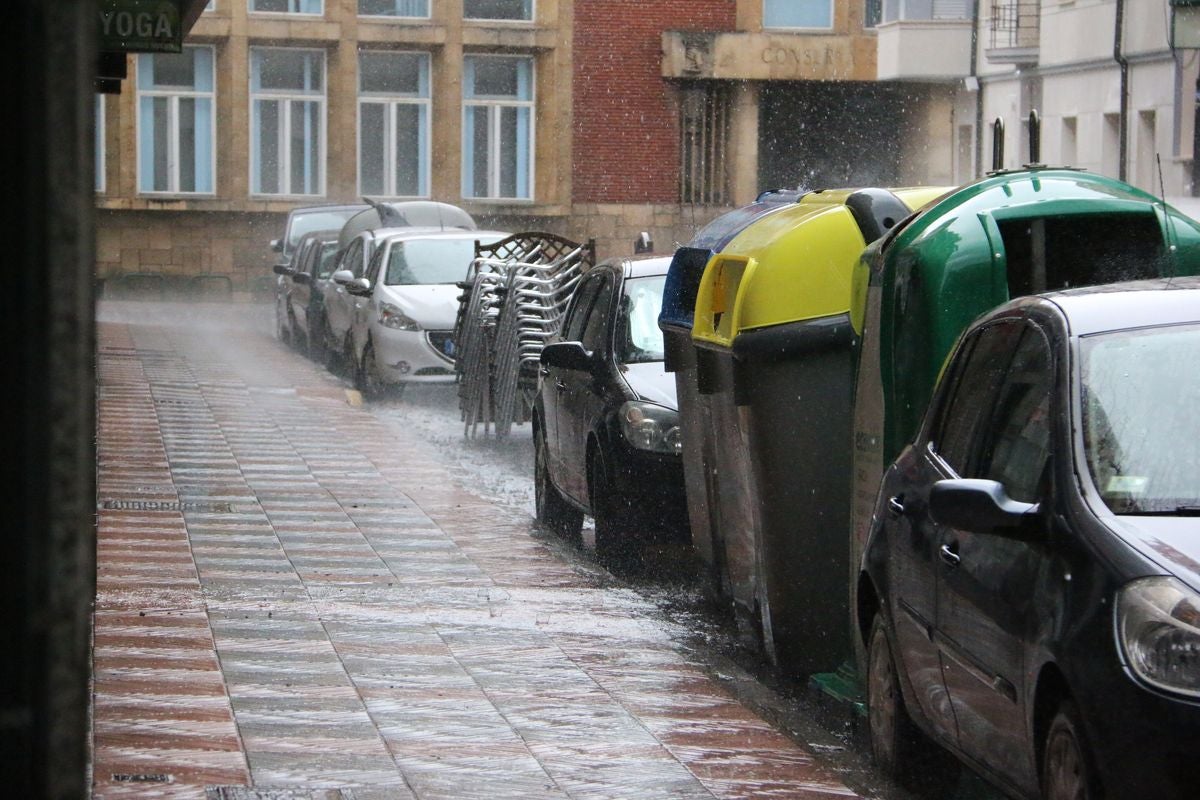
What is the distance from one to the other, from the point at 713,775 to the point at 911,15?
38.1m

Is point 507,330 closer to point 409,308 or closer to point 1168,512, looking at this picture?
point 409,308

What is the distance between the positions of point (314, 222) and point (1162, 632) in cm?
3039

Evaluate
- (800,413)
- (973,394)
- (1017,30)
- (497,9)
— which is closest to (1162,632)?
(973,394)

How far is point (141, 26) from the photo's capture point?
1335 cm

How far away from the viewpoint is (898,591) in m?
5.95

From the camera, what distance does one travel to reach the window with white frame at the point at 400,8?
141 feet

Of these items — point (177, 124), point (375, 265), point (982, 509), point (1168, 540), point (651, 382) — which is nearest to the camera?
point (1168, 540)

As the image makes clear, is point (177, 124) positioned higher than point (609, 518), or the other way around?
point (177, 124)

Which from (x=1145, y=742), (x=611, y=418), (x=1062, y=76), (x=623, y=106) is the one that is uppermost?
(x=1062, y=76)

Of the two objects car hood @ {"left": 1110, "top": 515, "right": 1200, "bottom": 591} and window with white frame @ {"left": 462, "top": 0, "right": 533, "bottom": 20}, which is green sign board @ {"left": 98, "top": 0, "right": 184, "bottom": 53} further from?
window with white frame @ {"left": 462, "top": 0, "right": 533, "bottom": 20}

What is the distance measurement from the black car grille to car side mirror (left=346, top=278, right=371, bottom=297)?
973mm

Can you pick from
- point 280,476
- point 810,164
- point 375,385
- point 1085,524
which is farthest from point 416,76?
point 1085,524

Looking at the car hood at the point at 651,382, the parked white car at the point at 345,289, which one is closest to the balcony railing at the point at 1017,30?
the parked white car at the point at 345,289

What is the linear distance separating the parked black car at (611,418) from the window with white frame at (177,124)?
3036 cm
